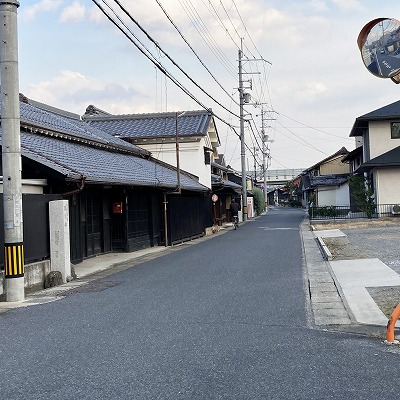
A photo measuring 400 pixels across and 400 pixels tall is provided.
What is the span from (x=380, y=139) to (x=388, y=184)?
3.03 meters

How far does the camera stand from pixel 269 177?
131250 millimetres

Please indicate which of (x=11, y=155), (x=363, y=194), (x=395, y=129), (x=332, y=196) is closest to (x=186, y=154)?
(x=363, y=194)

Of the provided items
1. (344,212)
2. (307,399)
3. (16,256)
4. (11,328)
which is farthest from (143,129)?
(307,399)

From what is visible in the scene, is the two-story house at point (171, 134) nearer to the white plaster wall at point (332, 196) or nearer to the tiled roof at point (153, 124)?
the tiled roof at point (153, 124)

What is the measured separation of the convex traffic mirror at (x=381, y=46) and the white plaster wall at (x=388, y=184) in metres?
29.5

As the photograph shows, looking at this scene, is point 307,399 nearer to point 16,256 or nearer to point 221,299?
point 221,299

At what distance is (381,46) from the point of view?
20.7ft

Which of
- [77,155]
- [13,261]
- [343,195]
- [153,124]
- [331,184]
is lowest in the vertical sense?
[13,261]

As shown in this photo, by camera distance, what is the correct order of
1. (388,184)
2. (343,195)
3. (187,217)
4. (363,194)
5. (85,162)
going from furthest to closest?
(343,195), (388,184), (363,194), (187,217), (85,162)

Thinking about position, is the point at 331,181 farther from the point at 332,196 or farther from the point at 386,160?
the point at 386,160

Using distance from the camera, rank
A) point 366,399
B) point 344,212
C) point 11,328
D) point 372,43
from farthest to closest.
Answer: point 344,212
point 11,328
point 372,43
point 366,399

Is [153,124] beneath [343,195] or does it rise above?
above

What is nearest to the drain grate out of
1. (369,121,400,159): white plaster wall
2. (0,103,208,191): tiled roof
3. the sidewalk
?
(0,103,208,191): tiled roof

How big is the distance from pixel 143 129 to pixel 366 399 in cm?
2985
